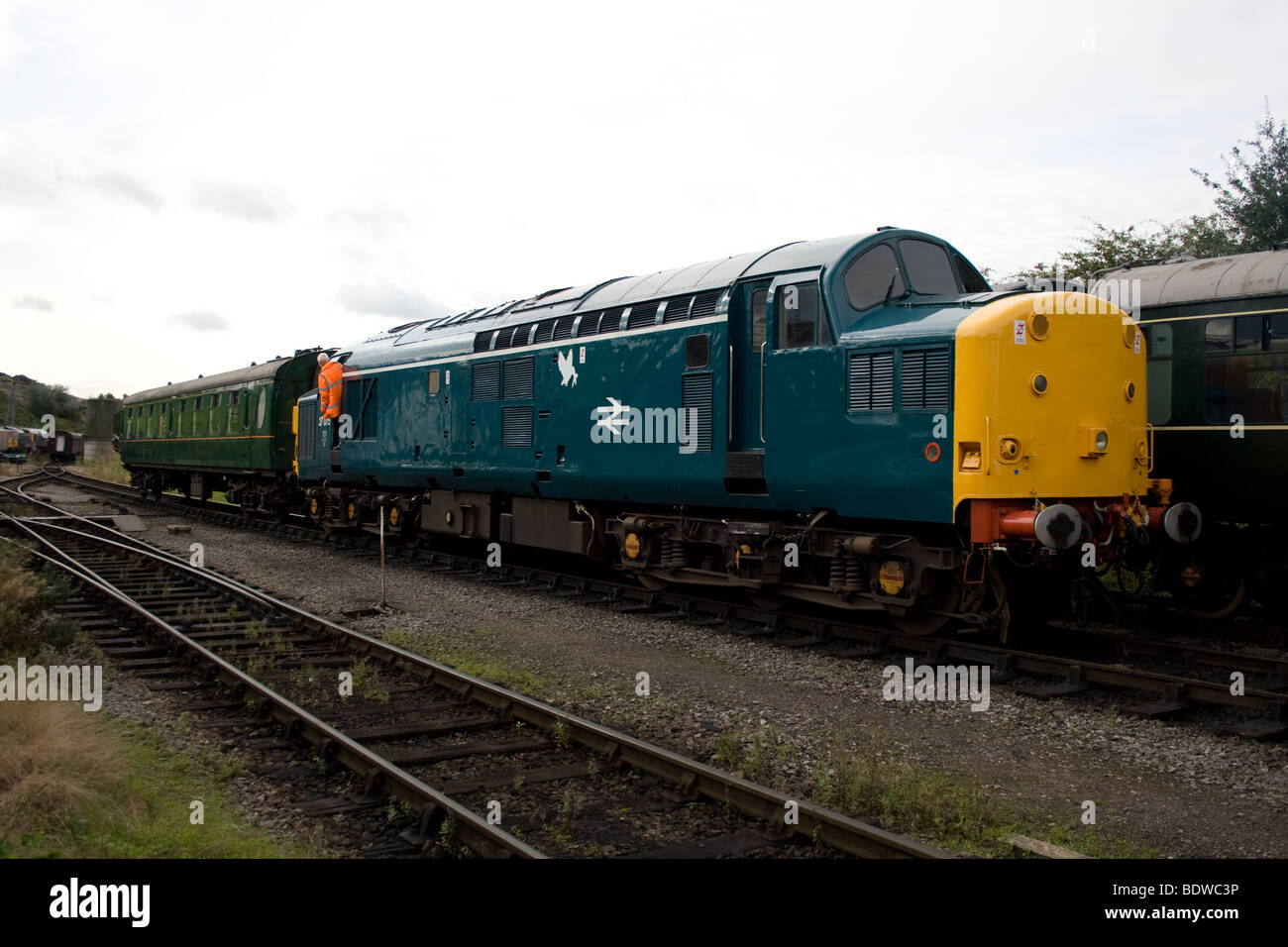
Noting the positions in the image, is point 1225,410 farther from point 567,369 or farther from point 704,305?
point 567,369

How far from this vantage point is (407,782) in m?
5.78

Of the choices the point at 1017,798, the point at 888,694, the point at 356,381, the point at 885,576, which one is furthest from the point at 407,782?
the point at 356,381

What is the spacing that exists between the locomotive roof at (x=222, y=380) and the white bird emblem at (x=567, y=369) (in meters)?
12.6

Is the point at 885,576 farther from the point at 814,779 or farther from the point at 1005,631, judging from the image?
the point at 814,779

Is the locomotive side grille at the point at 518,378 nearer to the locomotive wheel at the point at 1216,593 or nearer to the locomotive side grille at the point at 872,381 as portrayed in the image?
the locomotive side grille at the point at 872,381

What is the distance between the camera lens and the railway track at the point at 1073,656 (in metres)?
7.53

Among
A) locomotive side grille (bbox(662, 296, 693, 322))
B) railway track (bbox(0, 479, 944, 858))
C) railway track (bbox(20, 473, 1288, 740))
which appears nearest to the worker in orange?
railway track (bbox(0, 479, 944, 858))

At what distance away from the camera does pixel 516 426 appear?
14156 millimetres

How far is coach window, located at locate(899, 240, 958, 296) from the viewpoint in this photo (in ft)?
33.4

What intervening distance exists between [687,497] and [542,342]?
3688mm

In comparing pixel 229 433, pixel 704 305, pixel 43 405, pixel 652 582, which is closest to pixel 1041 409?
pixel 704 305

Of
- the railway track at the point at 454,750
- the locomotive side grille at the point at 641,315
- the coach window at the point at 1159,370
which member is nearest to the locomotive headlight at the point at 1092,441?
the coach window at the point at 1159,370

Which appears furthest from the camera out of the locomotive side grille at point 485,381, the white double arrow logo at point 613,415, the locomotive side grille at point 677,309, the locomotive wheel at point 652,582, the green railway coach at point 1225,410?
the locomotive side grille at point 485,381

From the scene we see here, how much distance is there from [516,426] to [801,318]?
551 cm
